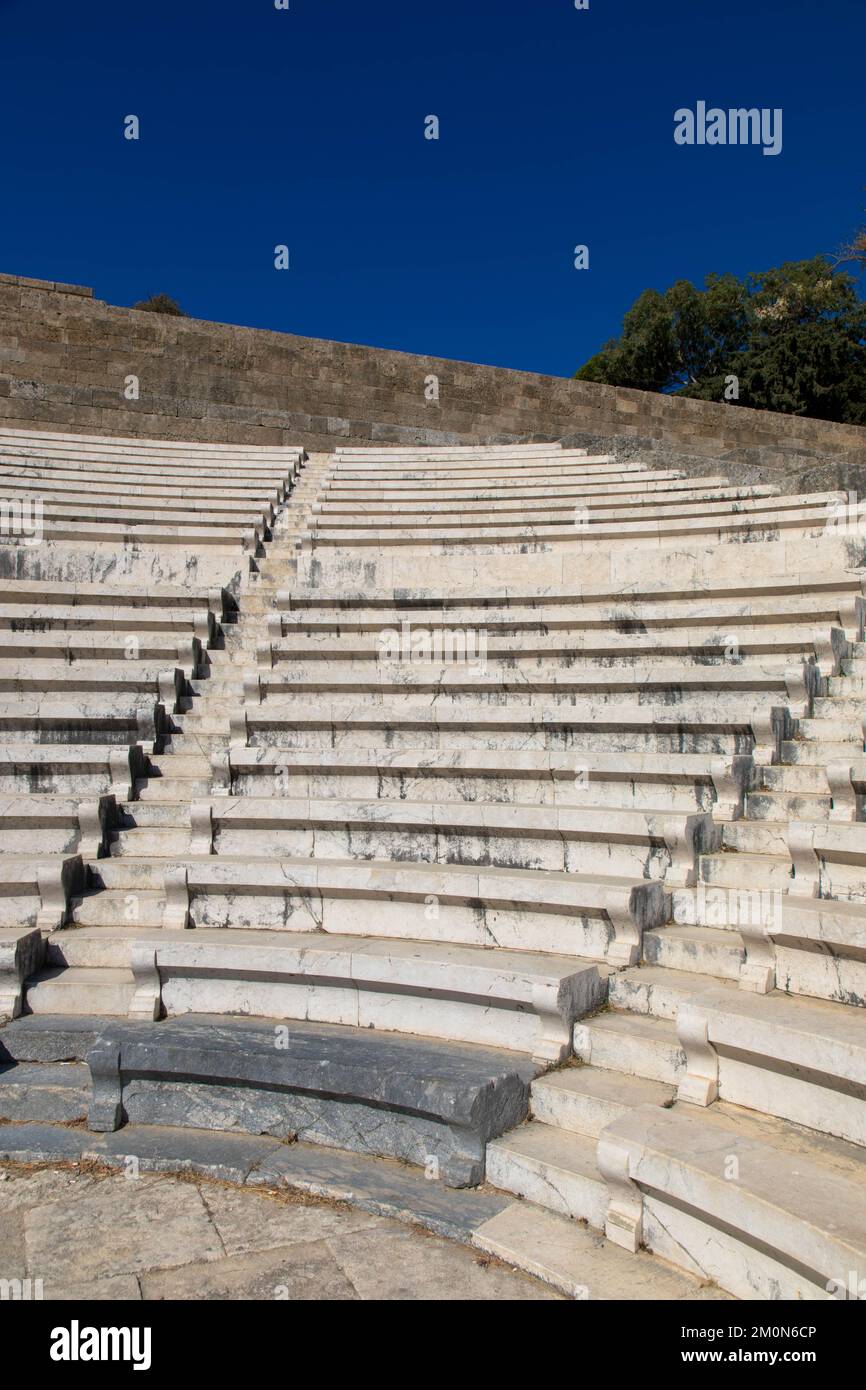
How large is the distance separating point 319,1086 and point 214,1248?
29.8 inches

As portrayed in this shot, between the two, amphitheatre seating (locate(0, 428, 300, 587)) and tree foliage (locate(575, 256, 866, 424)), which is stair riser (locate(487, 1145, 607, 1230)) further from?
tree foliage (locate(575, 256, 866, 424))

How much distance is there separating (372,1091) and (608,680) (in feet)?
9.99

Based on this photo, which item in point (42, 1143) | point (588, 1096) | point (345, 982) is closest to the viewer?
point (588, 1096)

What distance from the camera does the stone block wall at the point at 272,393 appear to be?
1478 cm

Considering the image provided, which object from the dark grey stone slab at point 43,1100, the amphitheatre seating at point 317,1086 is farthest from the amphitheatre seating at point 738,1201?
the dark grey stone slab at point 43,1100

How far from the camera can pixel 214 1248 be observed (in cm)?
371

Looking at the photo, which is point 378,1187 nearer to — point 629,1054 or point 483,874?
point 629,1054

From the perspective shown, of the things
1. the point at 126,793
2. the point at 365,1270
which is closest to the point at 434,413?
the point at 126,793

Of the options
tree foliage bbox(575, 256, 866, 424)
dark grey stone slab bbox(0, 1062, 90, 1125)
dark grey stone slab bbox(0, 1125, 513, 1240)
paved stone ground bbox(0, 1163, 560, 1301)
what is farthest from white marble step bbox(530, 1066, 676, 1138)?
tree foliage bbox(575, 256, 866, 424)

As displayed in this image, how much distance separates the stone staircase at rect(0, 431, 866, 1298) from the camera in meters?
3.69

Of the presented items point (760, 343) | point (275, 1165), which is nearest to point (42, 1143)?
point (275, 1165)

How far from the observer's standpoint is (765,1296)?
307 centimetres

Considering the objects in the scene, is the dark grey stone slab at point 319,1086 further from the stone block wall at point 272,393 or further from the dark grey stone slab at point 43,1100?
the stone block wall at point 272,393
